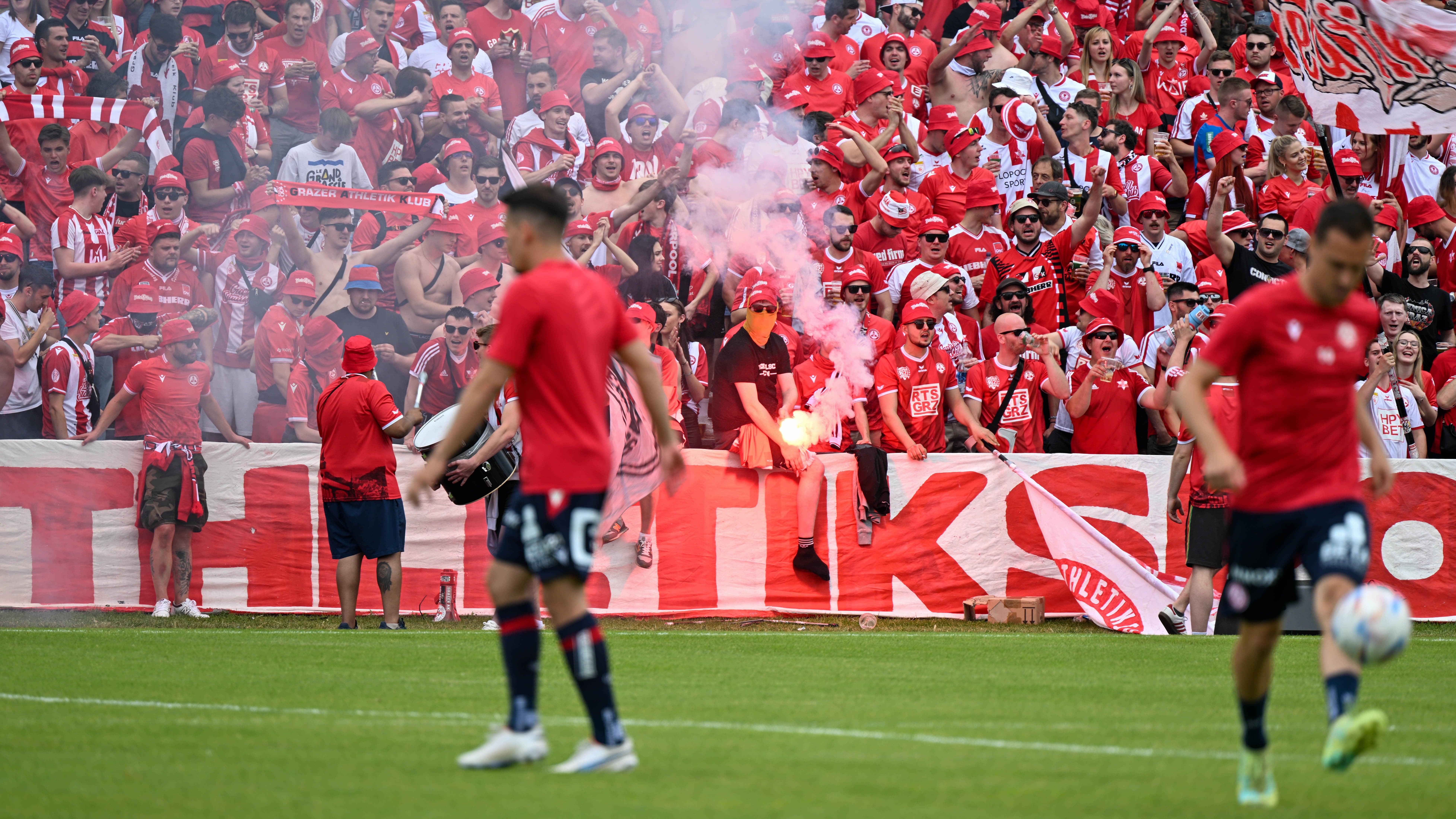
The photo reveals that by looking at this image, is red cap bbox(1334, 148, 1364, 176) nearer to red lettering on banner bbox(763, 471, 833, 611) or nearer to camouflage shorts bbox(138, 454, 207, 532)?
red lettering on banner bbox(763, 471, 833, 611)

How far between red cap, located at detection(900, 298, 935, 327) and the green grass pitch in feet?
11.0

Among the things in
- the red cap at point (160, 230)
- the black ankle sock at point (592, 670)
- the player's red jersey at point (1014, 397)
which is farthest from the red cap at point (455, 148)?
the black ankle sock at point (592, 670)

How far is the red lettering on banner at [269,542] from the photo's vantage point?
47.0 ft

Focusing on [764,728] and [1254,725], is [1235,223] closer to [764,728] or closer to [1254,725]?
[764,728]

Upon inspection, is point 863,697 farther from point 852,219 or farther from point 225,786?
point 852,219

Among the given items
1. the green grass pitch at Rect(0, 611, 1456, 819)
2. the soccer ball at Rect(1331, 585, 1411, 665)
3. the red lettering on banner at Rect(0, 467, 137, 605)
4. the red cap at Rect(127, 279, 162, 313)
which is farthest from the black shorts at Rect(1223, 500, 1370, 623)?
the red cap at Rect(127, 279, 162, 313)

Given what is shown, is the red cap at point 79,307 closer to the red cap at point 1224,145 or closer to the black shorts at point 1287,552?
the black shorts at point 1287,552

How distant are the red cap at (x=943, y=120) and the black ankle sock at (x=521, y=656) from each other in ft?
43.8

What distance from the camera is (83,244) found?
611 inches

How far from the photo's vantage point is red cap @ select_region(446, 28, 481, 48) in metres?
17.8

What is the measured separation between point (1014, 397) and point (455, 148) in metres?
6.25

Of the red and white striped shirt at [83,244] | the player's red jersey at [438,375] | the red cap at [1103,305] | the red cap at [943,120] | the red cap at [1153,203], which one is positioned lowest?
the player's red jersey at [438,375]

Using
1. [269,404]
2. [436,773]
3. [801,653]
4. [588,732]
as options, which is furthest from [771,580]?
[436,773]

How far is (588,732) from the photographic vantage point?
24.4ft
